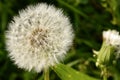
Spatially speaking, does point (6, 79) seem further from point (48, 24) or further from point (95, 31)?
point (48, 24)

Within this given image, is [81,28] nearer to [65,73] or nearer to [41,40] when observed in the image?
[65,73]

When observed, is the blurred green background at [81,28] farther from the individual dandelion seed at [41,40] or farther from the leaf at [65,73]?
the individual dandelion seed at [41,40]

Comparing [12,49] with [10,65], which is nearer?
[12,49]

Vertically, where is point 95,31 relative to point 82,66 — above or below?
above

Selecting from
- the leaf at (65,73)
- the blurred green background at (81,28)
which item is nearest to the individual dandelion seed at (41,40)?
the leaf at (65,73)

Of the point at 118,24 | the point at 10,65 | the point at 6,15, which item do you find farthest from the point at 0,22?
the point at 118,24

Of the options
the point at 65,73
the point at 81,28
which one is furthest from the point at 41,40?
the point at 81,28

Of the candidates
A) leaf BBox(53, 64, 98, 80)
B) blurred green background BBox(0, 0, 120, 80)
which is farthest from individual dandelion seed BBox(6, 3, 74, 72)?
blurred green background BBox(0, 0, 120, 80)
